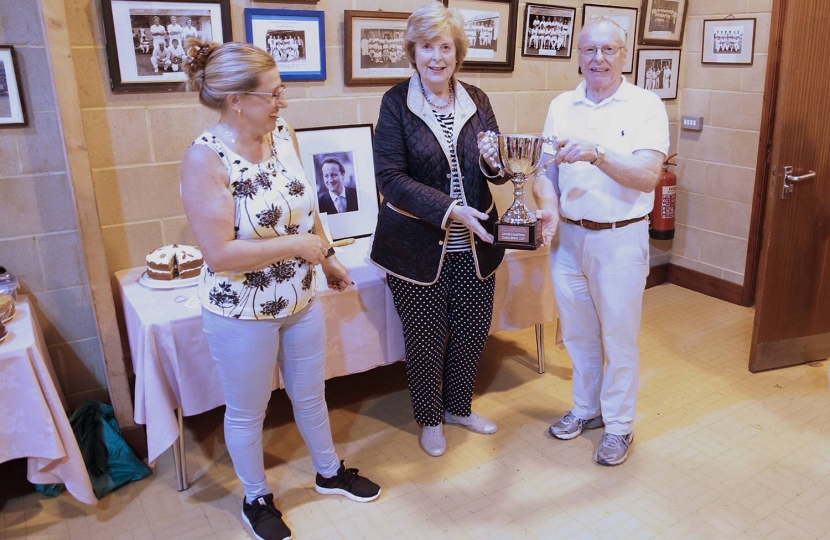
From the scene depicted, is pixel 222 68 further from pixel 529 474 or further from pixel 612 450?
pixel 612 450

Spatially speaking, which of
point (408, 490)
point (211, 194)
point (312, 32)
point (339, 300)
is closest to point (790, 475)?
point (408, 490)

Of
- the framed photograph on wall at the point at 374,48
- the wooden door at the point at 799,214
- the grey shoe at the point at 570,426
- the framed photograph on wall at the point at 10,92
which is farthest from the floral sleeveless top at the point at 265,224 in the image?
the wooden door at the point at 799,214

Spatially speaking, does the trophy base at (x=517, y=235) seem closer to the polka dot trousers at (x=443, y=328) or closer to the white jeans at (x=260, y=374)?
the polka dot trousers at (x=443, y=328)

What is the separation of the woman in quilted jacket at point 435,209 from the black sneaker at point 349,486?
33 centimetres

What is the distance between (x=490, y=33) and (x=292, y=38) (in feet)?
3.23

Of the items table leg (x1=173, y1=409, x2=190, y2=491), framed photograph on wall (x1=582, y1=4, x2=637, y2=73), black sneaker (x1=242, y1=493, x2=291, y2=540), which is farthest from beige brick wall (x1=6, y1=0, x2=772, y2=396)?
black sneaker (x1=242, y1=493, x2=291, y2=540)

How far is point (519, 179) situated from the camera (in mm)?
2225

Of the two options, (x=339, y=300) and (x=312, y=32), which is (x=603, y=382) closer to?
(x=339, y=300)

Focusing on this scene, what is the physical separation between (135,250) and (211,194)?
3.64 feet

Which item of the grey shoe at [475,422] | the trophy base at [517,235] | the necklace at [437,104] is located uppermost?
the necklace at [437,104]

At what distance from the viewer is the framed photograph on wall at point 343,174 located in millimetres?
2908

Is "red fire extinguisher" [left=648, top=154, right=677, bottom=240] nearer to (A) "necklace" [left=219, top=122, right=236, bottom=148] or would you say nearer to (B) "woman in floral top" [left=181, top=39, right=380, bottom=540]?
(B) "woman in floral top" [left=181, top=39, right=380, bottom=540]

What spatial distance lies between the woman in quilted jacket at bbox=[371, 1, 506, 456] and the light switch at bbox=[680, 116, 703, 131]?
7.17 ft

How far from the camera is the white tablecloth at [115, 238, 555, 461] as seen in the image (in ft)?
7.18
